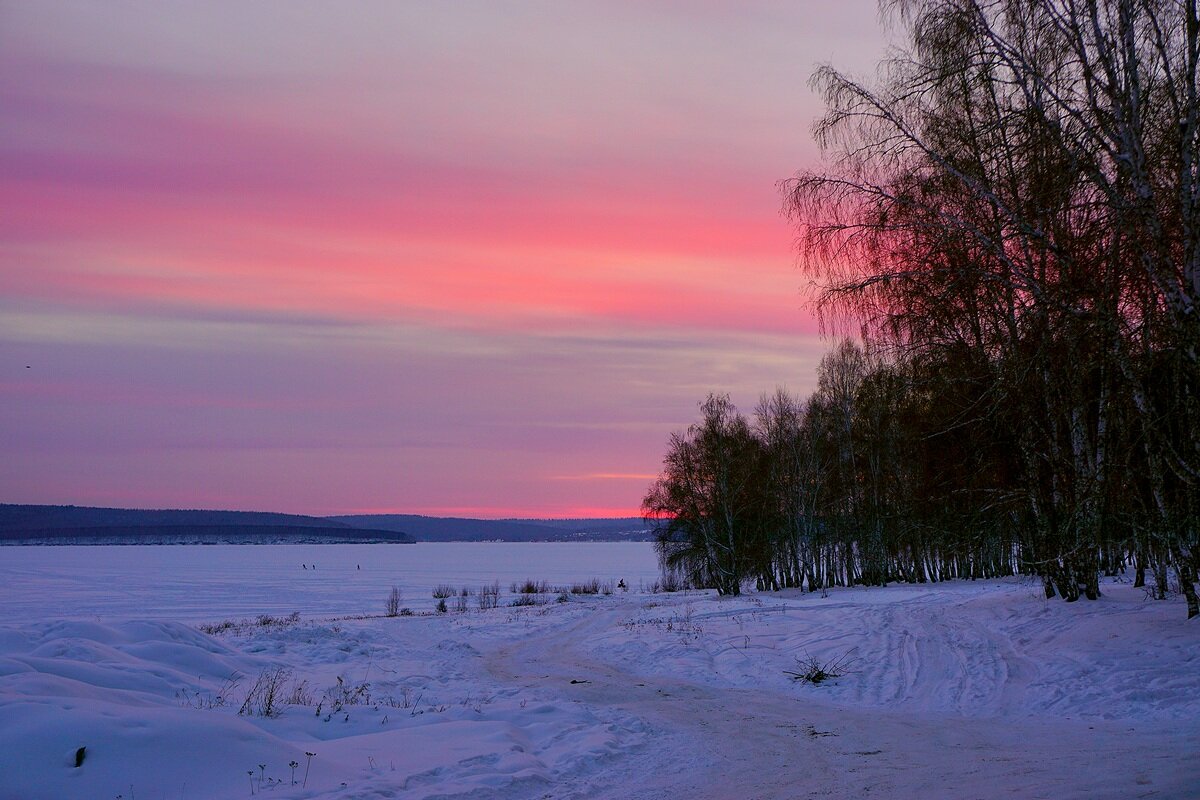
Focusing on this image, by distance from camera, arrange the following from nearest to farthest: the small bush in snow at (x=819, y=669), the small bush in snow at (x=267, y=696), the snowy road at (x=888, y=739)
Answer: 1. the snowy road at (x=888, y=739)
2. the small bush in snow at (x=267, y=696)
3. the small bush in snow at (x=819, y=669)

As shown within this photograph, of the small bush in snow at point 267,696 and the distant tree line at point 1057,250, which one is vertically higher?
the distant tree line at point 1057,250

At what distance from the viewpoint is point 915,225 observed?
1116 centimetres

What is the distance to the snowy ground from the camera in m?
9.00

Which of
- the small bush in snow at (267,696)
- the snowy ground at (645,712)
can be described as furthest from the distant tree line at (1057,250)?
the small bush in snow at (267,696)

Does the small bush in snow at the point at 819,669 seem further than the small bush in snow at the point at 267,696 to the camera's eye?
Yes

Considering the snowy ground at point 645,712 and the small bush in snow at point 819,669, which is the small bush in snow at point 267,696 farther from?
the small bush in snow at point 819,669

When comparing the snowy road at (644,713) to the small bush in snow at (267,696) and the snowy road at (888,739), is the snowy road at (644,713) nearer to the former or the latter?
the snowy road at (888,739)

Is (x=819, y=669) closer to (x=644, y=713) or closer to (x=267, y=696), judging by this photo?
(x=644, y=713)

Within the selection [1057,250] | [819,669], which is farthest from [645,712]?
[1057,250]

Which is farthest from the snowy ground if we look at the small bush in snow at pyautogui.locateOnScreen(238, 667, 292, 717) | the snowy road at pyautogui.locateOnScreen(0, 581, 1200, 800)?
the small bush in snow at pyautogui.locateOnScreen(238, 667, 292, 717)

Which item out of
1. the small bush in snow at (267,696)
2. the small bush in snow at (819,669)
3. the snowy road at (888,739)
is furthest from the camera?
the small bush in snow at (819,669)

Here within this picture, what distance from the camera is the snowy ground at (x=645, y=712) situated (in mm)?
9000

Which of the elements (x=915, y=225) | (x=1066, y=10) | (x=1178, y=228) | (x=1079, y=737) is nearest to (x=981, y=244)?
(x=915, y=225)

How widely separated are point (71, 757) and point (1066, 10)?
1400 centimetres
